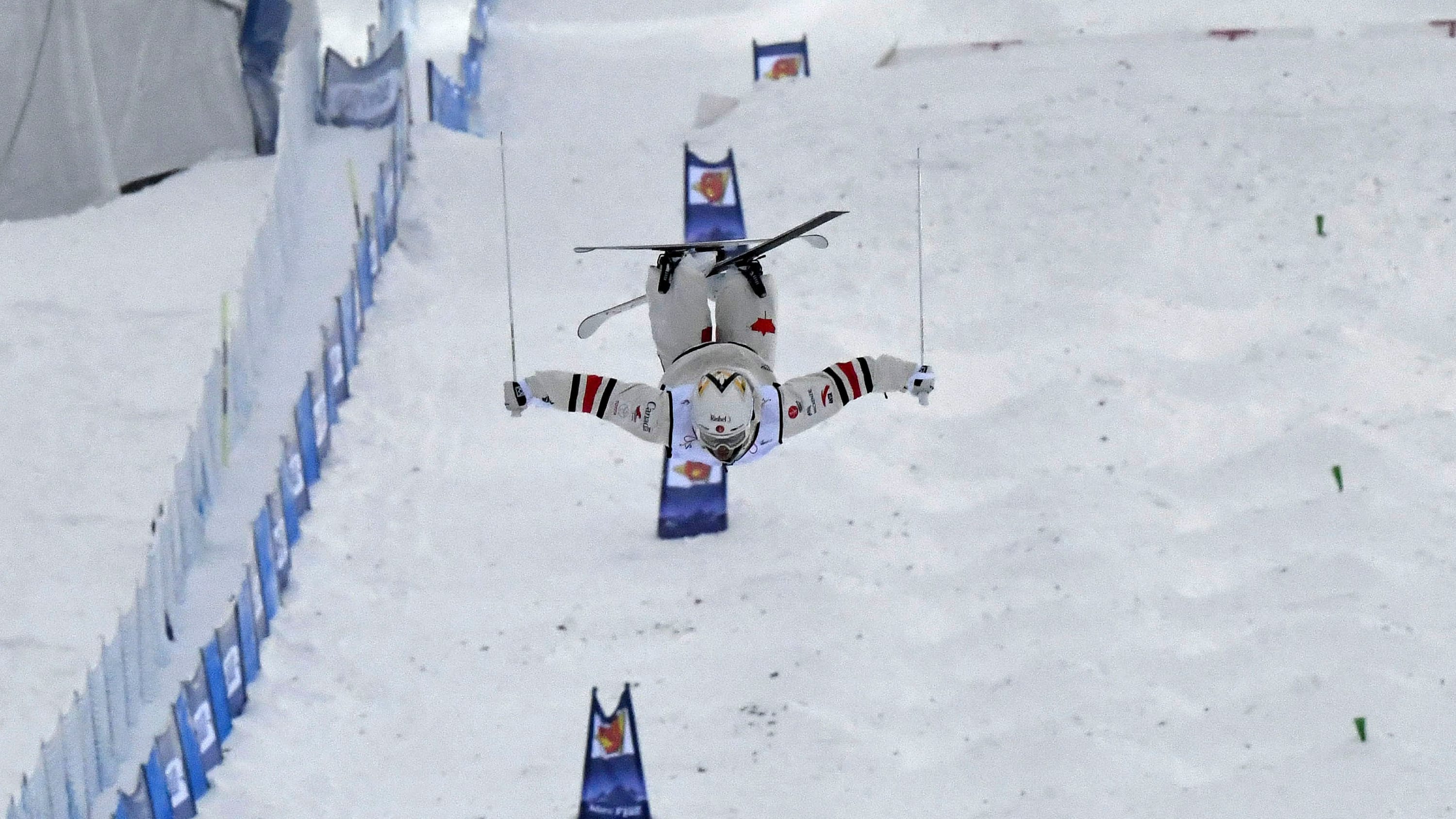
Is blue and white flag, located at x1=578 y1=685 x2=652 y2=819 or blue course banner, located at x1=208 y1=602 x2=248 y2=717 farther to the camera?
blue course banner, located at x1=208 y1=602 x2=248 y2=717

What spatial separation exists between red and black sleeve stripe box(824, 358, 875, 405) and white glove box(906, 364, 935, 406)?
0.24 meters

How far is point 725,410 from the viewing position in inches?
466

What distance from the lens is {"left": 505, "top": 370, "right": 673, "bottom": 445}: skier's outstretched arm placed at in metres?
12.2

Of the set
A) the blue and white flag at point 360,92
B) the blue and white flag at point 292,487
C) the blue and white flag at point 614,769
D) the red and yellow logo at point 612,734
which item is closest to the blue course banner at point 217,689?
the blue and white flag at point 292,487

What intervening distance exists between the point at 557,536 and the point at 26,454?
16.4ft

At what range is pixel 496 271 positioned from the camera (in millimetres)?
23188

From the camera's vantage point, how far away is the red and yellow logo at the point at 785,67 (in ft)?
87.8

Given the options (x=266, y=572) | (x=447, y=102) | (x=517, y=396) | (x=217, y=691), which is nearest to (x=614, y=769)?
(x=217, y=691)

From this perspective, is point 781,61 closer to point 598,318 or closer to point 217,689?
point 217,689

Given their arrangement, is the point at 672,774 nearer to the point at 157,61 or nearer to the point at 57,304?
the point at 57,304

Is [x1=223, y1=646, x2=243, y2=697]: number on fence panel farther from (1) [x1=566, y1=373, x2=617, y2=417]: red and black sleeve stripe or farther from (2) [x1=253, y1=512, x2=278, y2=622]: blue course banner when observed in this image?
(1) [x1=566, y1=373, x2=617, y2=417]: red and black sleeve stripe

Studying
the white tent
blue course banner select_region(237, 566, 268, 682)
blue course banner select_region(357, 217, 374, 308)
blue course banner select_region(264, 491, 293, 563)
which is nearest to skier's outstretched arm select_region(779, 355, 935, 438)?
blue course banner select_region(237, 566, 268, 682)

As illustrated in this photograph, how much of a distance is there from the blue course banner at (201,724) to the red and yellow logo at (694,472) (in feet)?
14.3

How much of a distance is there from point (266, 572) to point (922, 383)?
659 cm
